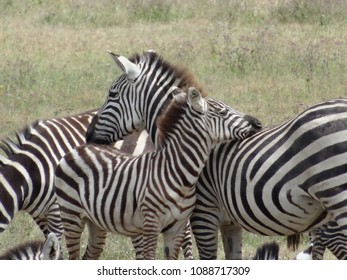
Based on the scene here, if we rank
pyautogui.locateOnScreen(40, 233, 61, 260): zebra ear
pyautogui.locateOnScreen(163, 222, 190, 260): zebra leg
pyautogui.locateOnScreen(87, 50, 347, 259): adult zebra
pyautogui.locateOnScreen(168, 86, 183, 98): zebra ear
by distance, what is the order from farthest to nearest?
pyautogui.locateOnScreen(168, 86, 183, 98): zebra ear → pyautogui.locateOnScreen(163, 222, 190, 260): zebra leg → pyautogui.locateOnScreen(87, 50, 347, 259): adult zebra → pyautogui.locateOnScreen(40, 233, 61, 260): zebra ear

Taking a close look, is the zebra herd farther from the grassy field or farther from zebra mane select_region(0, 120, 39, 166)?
the grassy field

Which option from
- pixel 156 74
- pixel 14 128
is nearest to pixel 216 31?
pixel 14 128

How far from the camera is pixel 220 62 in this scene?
1747cm

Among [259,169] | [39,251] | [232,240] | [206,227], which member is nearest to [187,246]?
[232,240]

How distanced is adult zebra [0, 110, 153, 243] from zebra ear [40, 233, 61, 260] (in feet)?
8.49

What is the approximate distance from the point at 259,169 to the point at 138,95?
145 centimetres

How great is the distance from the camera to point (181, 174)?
7.98m

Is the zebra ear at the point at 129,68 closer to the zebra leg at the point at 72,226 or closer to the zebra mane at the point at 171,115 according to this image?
the zebra mane at the point at 171,115

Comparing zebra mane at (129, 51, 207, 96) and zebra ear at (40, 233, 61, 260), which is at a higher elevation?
zebra mane at (129, 51, 207, 96)

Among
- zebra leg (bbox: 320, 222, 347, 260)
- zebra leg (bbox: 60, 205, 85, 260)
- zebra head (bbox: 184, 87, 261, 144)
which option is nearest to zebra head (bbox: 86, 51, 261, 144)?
zebra head (bbox: 184, 87, 261, 144)

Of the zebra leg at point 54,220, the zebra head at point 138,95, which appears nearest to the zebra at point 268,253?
the zebra head at point 138,95

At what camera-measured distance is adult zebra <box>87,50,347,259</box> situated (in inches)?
288

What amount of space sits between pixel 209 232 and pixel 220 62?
9539mm
